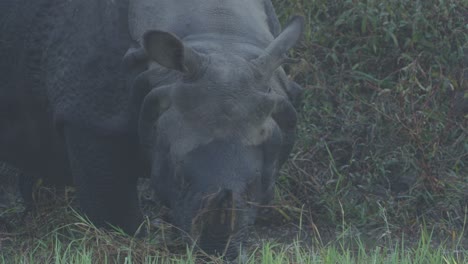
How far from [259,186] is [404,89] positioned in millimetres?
2417

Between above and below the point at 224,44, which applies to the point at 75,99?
below

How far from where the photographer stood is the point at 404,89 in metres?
7.14

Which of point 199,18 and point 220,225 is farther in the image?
point 199,18

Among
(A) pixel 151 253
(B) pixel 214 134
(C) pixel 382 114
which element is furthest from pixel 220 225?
(C) pixel 382 114

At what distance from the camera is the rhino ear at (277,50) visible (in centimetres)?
505

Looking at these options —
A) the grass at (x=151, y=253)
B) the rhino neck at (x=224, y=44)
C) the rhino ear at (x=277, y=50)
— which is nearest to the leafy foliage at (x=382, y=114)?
the grass at (x=151, y=253)

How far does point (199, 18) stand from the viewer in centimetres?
524

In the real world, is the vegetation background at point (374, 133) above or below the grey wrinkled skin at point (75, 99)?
below

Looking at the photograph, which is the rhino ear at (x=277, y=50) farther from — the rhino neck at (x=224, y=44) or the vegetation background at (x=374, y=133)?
the vegetation background at (x=374, y=133)

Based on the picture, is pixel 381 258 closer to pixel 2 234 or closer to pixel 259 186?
pixel 259 186

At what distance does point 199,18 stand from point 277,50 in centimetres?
37

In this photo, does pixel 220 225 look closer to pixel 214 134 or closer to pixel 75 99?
pixel 214 134

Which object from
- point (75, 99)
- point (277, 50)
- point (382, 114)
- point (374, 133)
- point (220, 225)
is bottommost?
point (374, 133)

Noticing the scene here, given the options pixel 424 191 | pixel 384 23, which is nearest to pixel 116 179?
pixel 424 191
